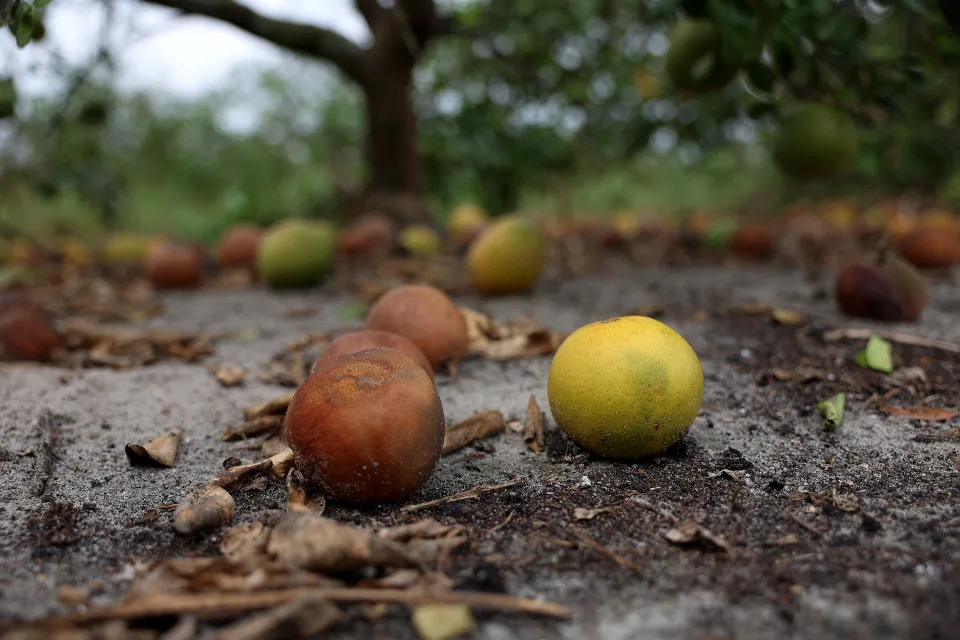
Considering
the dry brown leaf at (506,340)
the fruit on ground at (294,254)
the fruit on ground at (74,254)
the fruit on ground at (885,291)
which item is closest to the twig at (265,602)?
the dry brown leaf at (506,340)

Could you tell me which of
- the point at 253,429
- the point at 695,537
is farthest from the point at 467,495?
the point at 253,429

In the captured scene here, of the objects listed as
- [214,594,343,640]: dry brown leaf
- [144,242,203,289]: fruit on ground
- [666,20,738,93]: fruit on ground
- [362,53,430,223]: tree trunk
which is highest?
[666,20,738,93]: fruit on ground

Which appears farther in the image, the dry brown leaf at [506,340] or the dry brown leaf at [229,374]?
the dry brown leaf at [506,340]

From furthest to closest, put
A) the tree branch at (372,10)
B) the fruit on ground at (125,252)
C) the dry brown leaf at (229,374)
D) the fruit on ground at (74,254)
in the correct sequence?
the fruit on ground at (125,252) → the fruit on ground at (74,254) → the tree branch at (372,10) → the dry brown leaf at (229,374)

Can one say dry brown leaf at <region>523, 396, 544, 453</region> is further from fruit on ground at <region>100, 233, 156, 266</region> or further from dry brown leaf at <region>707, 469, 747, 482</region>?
fruit on ground at <region>100, 233, 156, 266</region>

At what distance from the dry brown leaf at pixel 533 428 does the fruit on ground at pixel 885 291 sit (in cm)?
201

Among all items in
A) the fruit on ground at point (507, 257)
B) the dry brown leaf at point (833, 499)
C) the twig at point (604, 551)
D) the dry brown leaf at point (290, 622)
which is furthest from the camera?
the fruit on ground at point (507, 257)

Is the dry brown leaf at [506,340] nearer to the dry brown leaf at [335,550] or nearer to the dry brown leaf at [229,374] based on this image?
the dry brown leaf at [229,374]

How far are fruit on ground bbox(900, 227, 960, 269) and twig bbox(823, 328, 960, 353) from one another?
1948mm

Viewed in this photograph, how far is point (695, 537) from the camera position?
6.28ft

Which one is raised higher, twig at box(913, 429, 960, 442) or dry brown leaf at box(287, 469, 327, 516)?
twig at box(913, 429, 960, 442)

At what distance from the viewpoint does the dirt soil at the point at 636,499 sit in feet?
5.44

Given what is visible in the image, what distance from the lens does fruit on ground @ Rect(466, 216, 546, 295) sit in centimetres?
471

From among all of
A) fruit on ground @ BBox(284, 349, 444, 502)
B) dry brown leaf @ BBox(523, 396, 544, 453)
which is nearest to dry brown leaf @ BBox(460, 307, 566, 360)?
dry brown leaf @ BBox(523, 396, 544, 453)
